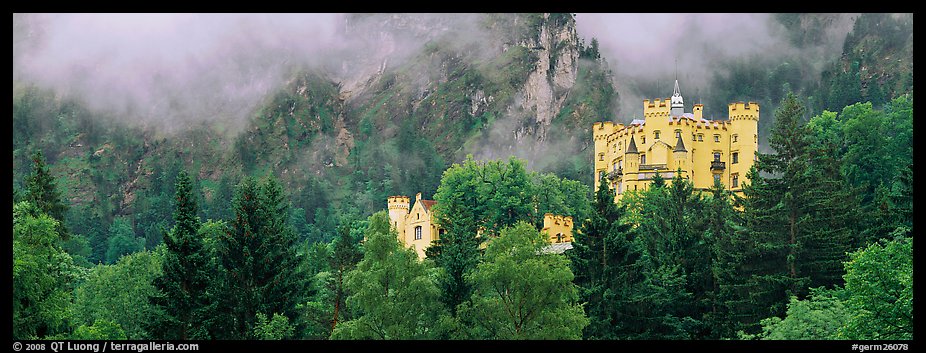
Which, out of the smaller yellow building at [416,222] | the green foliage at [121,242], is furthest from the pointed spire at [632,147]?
the green foliage at [121,242]

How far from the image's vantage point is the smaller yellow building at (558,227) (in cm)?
10025

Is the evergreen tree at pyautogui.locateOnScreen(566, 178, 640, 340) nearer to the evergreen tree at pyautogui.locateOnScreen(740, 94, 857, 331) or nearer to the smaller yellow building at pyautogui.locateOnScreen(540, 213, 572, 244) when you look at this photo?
the evergreen tree at pyautogui.locateOnScreen(740, 94, 857, 331)

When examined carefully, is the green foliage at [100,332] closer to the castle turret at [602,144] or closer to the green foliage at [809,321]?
the green foliage at [809,321]

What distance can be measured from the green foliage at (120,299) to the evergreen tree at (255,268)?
13.2 ft

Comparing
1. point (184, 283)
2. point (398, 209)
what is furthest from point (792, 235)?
point (398, 209)

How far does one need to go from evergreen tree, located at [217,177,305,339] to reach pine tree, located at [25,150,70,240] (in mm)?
23818

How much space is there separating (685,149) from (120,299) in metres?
56.1

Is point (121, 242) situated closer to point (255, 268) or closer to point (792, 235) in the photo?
point (255, 268)

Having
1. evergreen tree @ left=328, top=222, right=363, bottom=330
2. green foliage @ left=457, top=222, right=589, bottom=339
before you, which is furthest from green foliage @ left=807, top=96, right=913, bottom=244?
evergreen tree @ left=328, top=222, right=363, bottom=330

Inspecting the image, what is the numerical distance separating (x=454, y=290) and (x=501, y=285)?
2.90 meters
